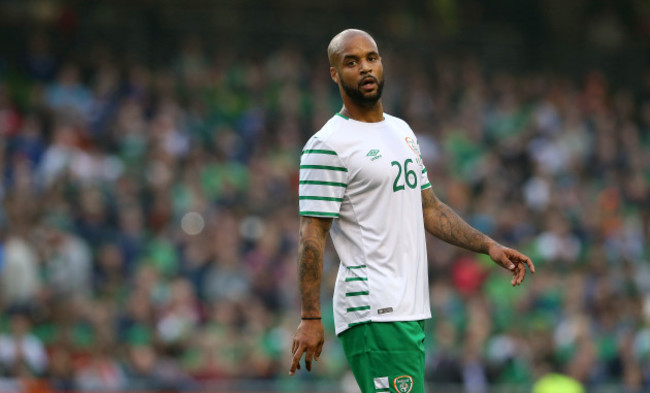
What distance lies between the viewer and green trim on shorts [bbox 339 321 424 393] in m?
4.83

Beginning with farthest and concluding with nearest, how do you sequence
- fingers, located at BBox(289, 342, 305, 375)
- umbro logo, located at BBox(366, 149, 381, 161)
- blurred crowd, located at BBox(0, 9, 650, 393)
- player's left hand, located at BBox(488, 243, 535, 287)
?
blurred crowd, located at BBox(0, 9, 650, 393), player's left hand, located at BBox(488, 243, 535, 287), umbro logo, located at BBox(366, 149, 381, 161), fingers, located at BBox(289, 342, 305, 375)

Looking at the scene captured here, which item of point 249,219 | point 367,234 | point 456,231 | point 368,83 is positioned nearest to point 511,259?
point 456,231

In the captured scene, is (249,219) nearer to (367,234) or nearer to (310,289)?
(367,234)

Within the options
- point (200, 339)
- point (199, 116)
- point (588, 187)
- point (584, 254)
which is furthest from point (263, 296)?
point (588, 187)

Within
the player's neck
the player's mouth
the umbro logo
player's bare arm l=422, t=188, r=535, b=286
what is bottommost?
player's bare arm l=422, t=188, r=535, b=286

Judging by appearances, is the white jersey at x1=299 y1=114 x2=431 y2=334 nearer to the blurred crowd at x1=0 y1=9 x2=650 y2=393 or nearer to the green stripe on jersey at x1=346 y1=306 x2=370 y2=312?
the green stripe on jersey at x1=346 y1=306 x2=370 y2=312

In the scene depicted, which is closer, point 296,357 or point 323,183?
point 296,357

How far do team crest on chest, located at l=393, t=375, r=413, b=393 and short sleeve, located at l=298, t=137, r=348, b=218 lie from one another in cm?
78

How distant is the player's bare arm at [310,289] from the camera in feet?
15.5

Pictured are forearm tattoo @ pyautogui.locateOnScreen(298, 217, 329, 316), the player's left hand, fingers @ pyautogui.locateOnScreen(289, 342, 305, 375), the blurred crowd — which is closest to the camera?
fingers @ pyautogui.locateOnScreen(289, 342, 305, 375)

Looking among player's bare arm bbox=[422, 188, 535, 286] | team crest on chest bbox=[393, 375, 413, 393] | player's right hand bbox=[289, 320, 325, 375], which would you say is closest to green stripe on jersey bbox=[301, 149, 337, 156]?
player's bare arm bbox=[422, 188, 535, 286]

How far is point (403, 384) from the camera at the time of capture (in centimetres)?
482

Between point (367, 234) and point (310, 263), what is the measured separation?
32cm

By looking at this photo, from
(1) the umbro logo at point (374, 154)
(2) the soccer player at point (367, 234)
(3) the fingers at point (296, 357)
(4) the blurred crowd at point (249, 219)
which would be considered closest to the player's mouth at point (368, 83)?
(2) the soccer player at point (367, 234)
